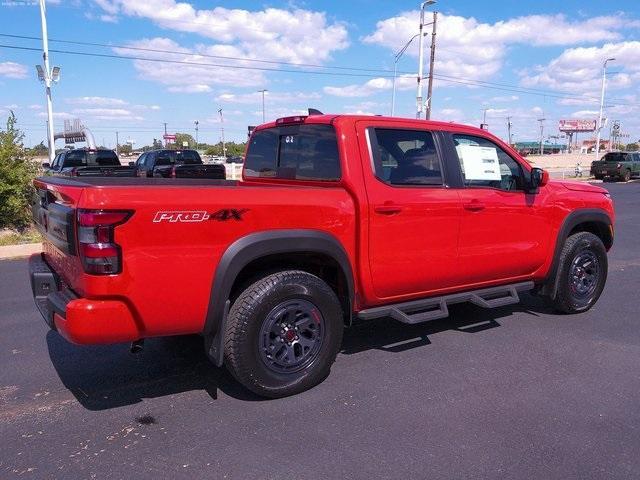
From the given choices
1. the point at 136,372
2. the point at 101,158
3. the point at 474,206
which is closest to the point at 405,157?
the point at 474,206

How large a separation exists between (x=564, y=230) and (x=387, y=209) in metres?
2.30

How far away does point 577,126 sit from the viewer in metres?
133

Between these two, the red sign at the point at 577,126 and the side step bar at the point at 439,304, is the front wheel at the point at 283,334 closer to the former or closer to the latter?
the side step bar at the point at 439,304

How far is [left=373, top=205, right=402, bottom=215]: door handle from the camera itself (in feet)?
12.8

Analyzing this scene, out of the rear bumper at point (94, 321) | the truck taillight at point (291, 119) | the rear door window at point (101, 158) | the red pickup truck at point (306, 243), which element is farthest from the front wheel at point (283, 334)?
the rear door window at point (101, 158)

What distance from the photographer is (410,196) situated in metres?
4.11

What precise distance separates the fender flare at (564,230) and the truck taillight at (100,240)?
4084 mm

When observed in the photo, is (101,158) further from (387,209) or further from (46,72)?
(387,209)

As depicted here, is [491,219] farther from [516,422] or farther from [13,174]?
[13,174]

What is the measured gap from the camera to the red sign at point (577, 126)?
5182 inches

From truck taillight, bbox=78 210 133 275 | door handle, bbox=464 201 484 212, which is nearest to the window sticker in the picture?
door handle, bbox=464 201 484 212

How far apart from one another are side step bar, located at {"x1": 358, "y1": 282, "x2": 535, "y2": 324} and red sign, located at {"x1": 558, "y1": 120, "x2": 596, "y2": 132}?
463 feet

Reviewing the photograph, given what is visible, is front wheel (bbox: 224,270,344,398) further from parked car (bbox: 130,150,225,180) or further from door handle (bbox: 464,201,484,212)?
parked car (bbox: 130,150,225,180)

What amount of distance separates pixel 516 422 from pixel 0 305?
5.44m
